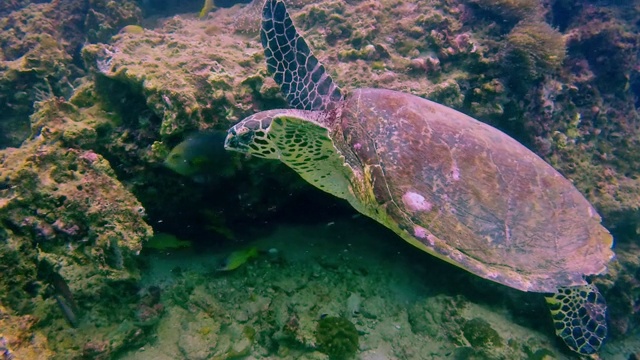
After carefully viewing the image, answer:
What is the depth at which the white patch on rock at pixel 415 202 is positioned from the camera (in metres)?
2.83

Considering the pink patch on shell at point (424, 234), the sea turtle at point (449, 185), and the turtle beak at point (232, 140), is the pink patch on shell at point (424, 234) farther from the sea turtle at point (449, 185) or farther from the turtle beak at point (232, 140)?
the turtle beak at point (232, 140)

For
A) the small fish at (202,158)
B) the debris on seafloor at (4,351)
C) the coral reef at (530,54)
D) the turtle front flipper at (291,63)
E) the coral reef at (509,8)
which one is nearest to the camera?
the debris on seafloor at (4,351)

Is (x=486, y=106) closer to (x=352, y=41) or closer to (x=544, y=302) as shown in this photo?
(x=352, y=41)

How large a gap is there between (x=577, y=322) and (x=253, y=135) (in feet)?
13.3

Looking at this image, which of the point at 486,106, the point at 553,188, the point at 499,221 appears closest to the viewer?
the point at 499,221

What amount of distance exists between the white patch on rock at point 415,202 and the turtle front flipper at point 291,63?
141 centimetres

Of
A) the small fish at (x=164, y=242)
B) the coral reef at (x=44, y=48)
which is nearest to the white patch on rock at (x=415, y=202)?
the small fish at (x=164, y=242)

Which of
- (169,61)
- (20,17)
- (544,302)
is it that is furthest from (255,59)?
(20,17)

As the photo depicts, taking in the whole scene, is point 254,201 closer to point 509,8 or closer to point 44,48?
point 509,8

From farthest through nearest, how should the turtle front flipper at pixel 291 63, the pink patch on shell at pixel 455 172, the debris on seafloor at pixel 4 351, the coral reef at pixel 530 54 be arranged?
the coral reef at pixel 530 54
the turtle front flipper at pixel 291 63
the pink patch on shell at pixel 455 172
the debris on seafloor at pixel 4 351

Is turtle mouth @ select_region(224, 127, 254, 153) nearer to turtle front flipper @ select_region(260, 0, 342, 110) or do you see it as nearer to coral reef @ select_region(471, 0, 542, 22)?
turtle front flipper @ select_region(260, 0, 342, 110)

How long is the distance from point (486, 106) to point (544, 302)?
8.59ft

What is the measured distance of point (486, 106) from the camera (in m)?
4.42

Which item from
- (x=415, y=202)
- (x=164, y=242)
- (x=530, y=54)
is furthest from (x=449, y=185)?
(x=530, y=54)
